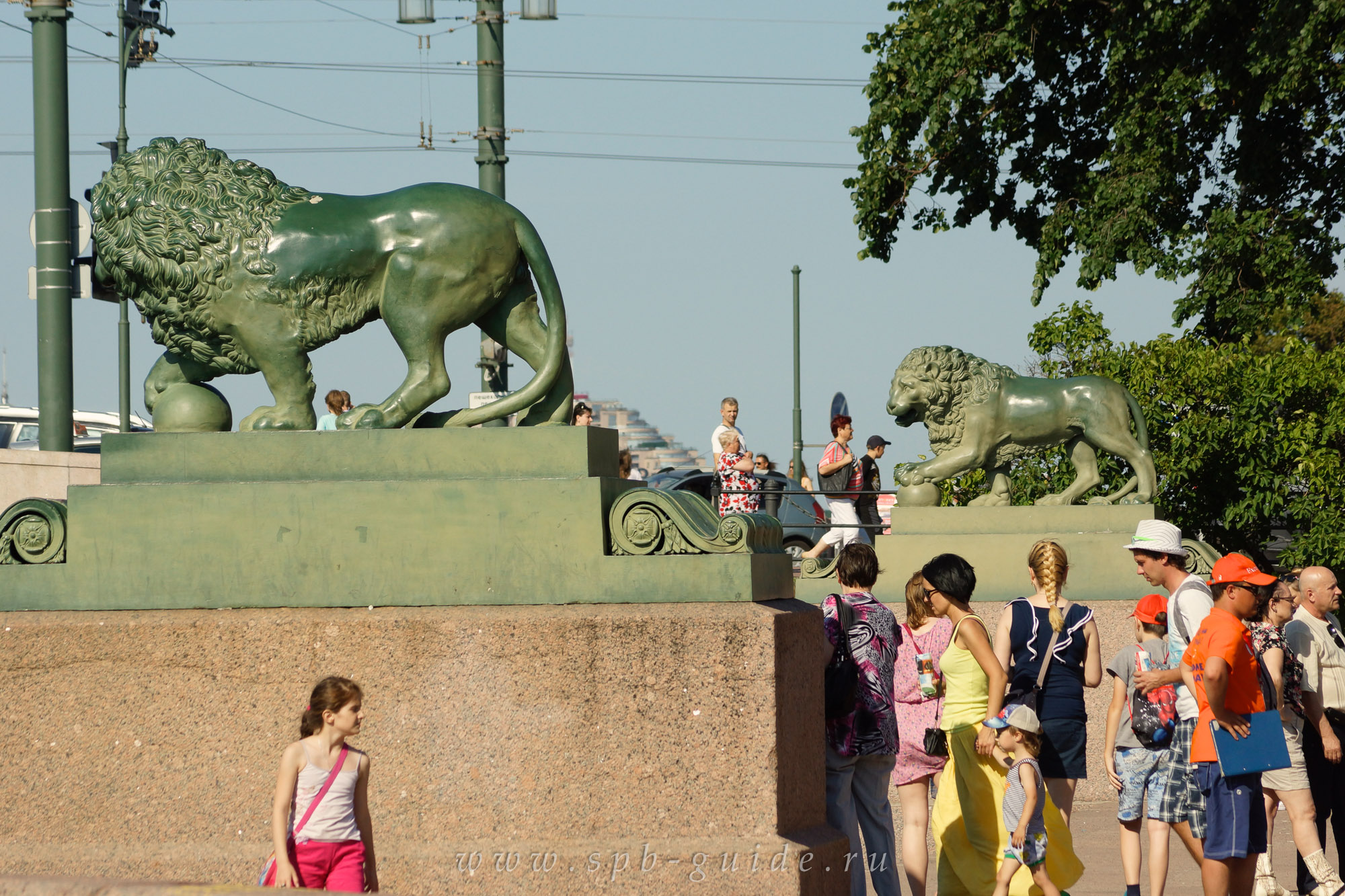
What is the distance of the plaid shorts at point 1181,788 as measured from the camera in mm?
6547

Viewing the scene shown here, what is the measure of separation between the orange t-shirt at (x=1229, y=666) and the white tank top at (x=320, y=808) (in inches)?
135

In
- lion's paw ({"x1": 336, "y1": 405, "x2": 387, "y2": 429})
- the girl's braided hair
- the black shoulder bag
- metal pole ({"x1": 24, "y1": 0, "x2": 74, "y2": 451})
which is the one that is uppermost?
metal pole ({"x1": 24, "y1": 0, "x2": 74, "y2": 451})

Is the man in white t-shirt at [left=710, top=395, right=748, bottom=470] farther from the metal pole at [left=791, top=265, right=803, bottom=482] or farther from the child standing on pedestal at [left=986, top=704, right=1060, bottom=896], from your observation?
the metal pole at [left=791, top=265, right=803, bottom=482]

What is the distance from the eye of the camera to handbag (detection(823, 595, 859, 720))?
6395mm

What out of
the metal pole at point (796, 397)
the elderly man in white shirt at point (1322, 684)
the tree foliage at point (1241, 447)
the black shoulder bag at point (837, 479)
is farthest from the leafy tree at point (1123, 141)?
the metal pole at point (796, 397)

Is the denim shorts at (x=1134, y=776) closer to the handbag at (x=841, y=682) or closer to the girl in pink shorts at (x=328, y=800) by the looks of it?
the handbag at (x=841, y=682)

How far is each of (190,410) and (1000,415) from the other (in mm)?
6312

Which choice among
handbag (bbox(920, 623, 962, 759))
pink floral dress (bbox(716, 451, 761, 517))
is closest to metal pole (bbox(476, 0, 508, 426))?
pink floral dress (bbox(716, 451, 761, 517))

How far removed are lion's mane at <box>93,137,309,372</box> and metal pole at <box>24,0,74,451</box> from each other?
15.6ft

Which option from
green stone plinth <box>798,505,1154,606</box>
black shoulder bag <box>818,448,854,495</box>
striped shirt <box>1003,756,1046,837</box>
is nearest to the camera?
striped shirt <box>1003,756,1046,837</box>

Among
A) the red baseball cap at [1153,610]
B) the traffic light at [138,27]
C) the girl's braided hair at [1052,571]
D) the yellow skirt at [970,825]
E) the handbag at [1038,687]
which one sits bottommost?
the yellow skirt at [970,825]

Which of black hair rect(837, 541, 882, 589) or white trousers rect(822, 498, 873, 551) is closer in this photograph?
black hair rect(837, 541, 882, 589)

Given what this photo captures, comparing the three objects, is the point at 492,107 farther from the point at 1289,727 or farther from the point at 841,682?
the point at 1289,727

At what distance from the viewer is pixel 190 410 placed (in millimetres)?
6148
